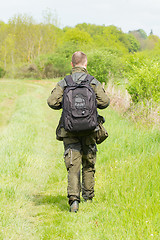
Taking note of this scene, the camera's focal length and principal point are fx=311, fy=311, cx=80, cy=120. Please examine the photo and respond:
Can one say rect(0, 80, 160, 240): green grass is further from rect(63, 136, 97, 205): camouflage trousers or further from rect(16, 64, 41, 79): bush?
rect(16, 64, 41, 79): bush

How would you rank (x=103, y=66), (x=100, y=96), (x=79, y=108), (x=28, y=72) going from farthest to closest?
1. (x=28, y=72)
2. (x=103, y=66)
3. (x=100, y=96)
4. (x=79, y=108)

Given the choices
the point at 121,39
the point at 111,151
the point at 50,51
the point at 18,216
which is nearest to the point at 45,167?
the point at 111,151

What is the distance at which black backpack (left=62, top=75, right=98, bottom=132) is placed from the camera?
397cm

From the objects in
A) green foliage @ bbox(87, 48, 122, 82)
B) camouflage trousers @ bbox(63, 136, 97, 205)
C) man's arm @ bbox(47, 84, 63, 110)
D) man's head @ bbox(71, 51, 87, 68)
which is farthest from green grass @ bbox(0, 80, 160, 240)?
green foliage @ bbox(87, 48, 122, 82)

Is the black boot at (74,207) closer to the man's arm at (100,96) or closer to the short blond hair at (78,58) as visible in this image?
the man's arm at (100,96)

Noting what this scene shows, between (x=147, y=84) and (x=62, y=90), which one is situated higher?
(x=147, y=84)

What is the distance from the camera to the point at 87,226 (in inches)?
148

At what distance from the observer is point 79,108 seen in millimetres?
3967

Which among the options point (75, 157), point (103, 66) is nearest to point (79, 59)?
point (75, 157)

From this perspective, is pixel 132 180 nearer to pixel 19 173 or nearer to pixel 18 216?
pixel 18 216

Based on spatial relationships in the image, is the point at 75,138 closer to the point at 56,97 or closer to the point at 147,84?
the point at 56,97

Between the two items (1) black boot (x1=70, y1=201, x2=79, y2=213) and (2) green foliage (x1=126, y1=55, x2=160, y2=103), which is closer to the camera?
(1) black boot (x1=70, y1=201, x2=79, y2=213)

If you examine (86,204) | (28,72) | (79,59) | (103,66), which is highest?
(28,72)

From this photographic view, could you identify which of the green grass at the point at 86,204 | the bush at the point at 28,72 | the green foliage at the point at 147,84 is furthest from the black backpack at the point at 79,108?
the bush at the point at 28,72
